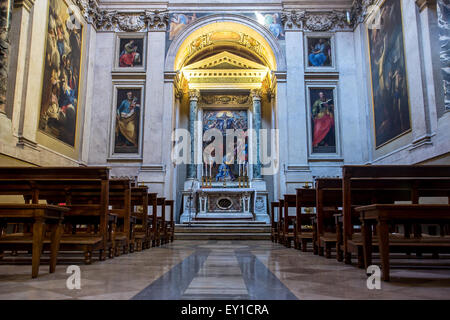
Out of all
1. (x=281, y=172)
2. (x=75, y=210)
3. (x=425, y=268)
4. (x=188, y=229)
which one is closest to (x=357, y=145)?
(x=281, y=172)

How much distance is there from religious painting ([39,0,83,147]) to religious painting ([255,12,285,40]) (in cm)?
559

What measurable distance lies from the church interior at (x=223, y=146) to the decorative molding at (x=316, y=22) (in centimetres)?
5

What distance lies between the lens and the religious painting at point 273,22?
40.7 ft

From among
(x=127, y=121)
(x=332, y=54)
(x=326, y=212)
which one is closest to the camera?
(x=326, y=212)

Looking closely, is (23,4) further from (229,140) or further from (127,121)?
(229,140)

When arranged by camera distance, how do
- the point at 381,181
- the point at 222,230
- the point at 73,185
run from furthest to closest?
1. the point at 222,230
2. the point at 73,185
3. the point at 381,181

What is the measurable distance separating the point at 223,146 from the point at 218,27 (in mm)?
4231

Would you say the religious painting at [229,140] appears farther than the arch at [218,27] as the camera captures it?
Yes

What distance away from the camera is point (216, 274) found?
3.11 m

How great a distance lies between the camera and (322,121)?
1184 cm

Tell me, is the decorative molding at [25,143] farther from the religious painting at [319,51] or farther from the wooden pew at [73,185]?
the religious painting at [319,51]

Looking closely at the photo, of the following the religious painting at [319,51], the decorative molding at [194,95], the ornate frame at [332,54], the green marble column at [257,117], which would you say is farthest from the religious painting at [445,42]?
the decorative molding at [194,95]

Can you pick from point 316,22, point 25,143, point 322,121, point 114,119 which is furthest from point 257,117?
point 25,143

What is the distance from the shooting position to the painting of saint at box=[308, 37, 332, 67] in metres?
12.3
